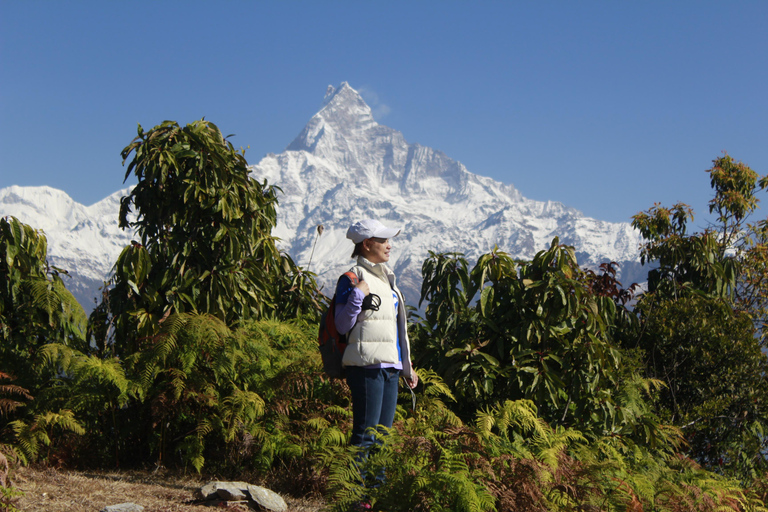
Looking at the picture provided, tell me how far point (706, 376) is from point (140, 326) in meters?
7.21

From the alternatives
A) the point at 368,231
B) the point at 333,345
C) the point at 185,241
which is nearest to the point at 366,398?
the point at 333,345

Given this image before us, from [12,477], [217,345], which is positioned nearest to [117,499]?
[12,477]

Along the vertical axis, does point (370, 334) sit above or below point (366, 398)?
above

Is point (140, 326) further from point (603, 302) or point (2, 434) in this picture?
point (603, 302)

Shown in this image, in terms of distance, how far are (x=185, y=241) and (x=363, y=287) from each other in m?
3.24

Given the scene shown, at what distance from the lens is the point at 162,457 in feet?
17.9

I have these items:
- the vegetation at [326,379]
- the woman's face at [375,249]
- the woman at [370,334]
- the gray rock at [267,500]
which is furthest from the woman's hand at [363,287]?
the gray rock at [267,500]

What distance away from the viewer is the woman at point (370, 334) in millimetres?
4129

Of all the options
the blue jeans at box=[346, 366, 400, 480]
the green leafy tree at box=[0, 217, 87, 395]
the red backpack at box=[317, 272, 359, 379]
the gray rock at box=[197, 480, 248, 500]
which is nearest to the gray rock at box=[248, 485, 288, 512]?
the gray rock at box=[197, 480, 248, 500]

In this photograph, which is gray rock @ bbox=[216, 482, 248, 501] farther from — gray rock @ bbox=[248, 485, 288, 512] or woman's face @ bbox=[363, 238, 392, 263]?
woman's face @ bbox=[363, 238, 392, 263]

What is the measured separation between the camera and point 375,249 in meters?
4.38

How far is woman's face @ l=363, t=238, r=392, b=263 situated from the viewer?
4.37m

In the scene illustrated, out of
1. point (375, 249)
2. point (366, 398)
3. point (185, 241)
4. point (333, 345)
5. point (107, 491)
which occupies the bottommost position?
point (107, 491)

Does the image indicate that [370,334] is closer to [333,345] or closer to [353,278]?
[333,345]
